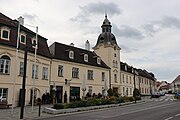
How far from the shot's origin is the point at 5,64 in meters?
26.2

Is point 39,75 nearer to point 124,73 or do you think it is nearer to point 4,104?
point 4,104

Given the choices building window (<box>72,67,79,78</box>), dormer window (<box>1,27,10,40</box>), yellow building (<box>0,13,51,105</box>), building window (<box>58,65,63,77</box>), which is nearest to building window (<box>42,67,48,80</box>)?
yellow building (<box>0,13,51,105</box>)

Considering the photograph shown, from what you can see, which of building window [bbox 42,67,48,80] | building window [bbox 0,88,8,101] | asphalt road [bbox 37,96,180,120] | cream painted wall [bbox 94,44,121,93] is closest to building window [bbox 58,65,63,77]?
building window [bbox 42,67,48,80]

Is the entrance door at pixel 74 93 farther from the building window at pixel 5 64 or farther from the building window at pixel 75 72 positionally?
the building window at pixel 5 64

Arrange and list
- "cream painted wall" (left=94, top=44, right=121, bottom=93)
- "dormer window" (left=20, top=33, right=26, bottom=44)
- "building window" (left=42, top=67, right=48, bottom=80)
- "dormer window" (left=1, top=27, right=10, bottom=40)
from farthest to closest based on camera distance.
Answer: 1. "cream painted wall" (left=94, top=44, right=121, bottom=93)
2. "building window" (left=42, top=67, right=48, bottom=80)
3. "dormer window" (left=20, top=33, right=26, bottom=44)
4. "dormer window" (left=1, top=27, right=10, bottom=40)

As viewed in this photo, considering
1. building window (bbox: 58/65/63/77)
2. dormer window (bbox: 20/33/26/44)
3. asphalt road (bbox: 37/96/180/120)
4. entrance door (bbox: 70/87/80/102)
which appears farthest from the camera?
entrance door (bbox: 70/87/80/102)

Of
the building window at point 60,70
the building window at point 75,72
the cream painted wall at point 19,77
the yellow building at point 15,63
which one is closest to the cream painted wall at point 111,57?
the building window at point 75,72

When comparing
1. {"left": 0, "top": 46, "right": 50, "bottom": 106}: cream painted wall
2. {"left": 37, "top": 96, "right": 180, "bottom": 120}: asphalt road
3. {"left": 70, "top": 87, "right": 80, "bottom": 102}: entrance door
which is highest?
{"left": 0, "top": 46, "right": 50, "bottom": 106}: cream painted wall

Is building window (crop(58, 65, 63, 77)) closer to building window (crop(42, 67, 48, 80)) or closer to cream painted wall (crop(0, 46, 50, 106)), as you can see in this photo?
cream painted wall (crop(0, 46, 50, 106))

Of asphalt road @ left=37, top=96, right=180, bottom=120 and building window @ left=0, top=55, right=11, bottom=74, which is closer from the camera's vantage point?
asphalt road @ left=37, top=96, right=180, bottom=120

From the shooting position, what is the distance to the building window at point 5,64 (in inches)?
1019

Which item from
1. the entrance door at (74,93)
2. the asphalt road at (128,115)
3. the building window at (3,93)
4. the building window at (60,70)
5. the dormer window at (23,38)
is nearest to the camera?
the asphalt road at (128,115)

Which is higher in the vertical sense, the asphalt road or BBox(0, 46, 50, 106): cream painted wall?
BBox(0, 46, 50, 106): cream painted wall

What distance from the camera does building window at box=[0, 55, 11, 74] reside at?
25.9 m
